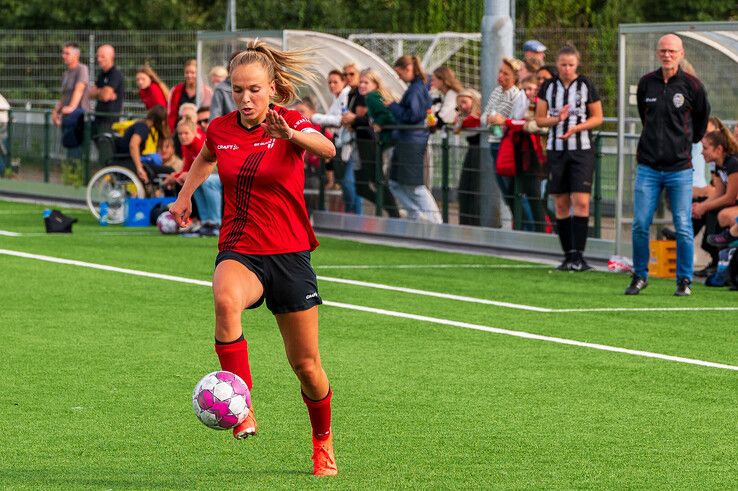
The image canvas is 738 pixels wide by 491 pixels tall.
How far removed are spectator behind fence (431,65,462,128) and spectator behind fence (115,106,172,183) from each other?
12.4 feet

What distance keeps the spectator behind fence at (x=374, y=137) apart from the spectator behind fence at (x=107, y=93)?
215 inches

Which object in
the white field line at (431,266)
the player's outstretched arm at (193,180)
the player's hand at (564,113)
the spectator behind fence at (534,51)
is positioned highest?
the spectator behind fence at (534,51)

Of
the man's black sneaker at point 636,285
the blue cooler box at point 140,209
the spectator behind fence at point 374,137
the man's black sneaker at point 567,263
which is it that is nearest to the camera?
the man's black sneaker at point 636,285

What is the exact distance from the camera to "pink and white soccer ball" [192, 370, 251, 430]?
7266 millimetres

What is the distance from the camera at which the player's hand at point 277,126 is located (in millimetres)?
7176

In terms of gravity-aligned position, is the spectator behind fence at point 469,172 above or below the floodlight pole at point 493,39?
below

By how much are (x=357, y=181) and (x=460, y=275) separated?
15.5ft

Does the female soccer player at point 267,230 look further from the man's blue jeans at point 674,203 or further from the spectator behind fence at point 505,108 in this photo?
the spectator behind fence at point 505,108

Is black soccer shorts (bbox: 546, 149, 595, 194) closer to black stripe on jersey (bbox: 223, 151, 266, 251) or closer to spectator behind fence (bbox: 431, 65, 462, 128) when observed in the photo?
spectator behind fence (bbox: 431, 65, 462, 128)

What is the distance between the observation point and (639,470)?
782cm

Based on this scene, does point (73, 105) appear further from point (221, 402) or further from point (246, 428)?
point (221, 402)

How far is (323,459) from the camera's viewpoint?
25.2 ft

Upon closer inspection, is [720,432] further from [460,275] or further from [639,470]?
[460,275]

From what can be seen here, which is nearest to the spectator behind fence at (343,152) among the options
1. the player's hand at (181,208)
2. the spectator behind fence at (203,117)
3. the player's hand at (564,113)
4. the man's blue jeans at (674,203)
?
the spectator behind fence at (203,117)
